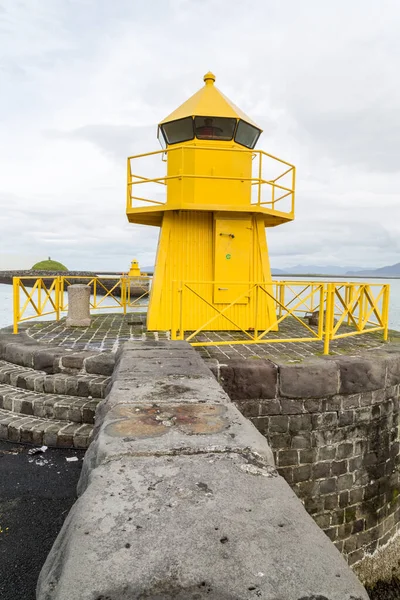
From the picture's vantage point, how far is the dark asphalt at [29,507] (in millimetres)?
2969

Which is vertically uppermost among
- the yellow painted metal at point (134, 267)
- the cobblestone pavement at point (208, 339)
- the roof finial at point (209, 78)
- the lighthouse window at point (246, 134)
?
the roof finial at point (209, 78)

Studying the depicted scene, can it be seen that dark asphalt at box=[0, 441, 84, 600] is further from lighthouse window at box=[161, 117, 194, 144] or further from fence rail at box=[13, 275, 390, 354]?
lighthouse window at box=[161, 117, 194, 144]

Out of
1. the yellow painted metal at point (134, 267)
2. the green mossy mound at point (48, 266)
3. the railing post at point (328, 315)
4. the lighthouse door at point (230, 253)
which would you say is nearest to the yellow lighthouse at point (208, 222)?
the lighthouse door at point (230, 253)

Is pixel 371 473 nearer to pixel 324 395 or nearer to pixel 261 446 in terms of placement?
pixel 324 395

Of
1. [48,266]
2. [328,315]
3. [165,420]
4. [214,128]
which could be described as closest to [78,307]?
[214,128]

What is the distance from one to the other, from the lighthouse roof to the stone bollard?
4409 mm

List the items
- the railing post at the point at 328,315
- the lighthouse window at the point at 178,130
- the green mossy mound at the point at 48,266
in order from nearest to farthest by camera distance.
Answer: the railing post at the point at 328,315, the lighthouse window at the point at 178,130, the green mossy mound at the point at 48,266

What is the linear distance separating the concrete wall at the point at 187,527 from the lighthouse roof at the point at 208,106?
25.9 ft

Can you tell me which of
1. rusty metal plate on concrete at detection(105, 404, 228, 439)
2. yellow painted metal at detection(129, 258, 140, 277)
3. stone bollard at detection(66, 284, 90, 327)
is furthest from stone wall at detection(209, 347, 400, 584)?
yellow painted metal at detection(129, 258, 140, 277)

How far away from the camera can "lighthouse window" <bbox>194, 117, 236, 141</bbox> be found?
8789mm

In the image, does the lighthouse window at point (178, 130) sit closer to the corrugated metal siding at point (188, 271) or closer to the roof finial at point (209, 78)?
the roof finial at point (209, 78)

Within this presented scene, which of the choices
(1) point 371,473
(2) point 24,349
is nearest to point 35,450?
(2) point 24,349

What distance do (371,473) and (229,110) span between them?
7.72 m

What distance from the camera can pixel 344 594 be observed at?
1.18 m
